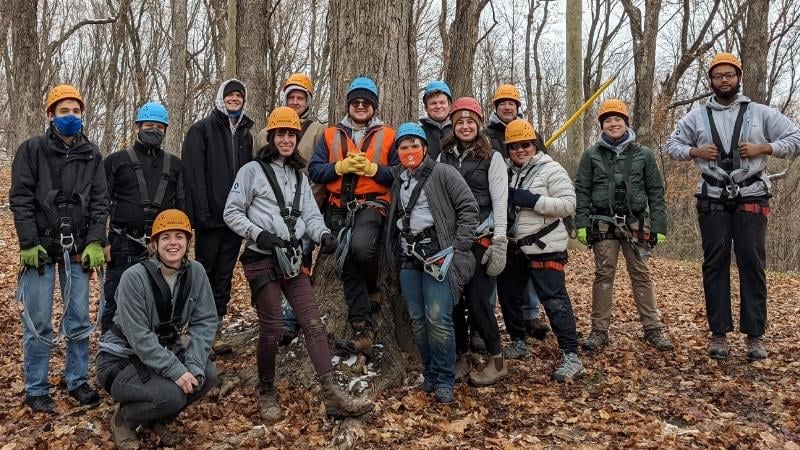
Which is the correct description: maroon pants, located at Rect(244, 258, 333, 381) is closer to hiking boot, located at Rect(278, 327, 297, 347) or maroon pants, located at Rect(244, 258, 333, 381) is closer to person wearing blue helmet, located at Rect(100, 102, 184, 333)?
hiking boot, located at Rect(278, 327, 297, 347)

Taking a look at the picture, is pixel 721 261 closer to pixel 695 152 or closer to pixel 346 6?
pixel 695 152

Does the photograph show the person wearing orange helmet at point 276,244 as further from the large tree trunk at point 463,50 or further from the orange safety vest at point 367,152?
the large tree trunk at point 463,50

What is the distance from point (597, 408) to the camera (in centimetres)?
452

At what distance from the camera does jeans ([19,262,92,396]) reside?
4.51 m

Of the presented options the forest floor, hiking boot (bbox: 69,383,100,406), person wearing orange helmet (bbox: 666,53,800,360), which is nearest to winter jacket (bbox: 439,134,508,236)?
the forest floor

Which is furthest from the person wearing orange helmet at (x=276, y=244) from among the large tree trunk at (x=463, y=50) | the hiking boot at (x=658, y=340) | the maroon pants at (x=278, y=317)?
the large tree trunk at (x=463, y=50)

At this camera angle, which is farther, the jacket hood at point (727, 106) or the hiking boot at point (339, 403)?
the jacket hood at point (727, 106)

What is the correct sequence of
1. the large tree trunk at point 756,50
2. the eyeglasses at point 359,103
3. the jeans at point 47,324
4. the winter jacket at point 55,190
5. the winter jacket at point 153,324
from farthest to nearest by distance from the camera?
the large tree trunk at point 756,50 → the eyeglasses at point 359,103 → the jeans at point 47,324 → the winter jacket at point 55,190 → the winter jacket at point 153,324

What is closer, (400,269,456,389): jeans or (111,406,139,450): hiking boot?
(111,406,139,450): hiking boot

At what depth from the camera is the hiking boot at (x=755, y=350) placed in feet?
17.4

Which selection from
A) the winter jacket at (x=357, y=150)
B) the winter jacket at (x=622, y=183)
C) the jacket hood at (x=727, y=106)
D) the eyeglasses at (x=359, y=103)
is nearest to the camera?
the winter jacket at (x=357, y=150)

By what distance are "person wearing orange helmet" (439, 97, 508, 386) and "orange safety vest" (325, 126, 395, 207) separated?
0.53 m

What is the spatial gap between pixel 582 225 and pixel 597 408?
1860 millimetres

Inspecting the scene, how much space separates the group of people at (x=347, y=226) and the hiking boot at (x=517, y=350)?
0.03 m
